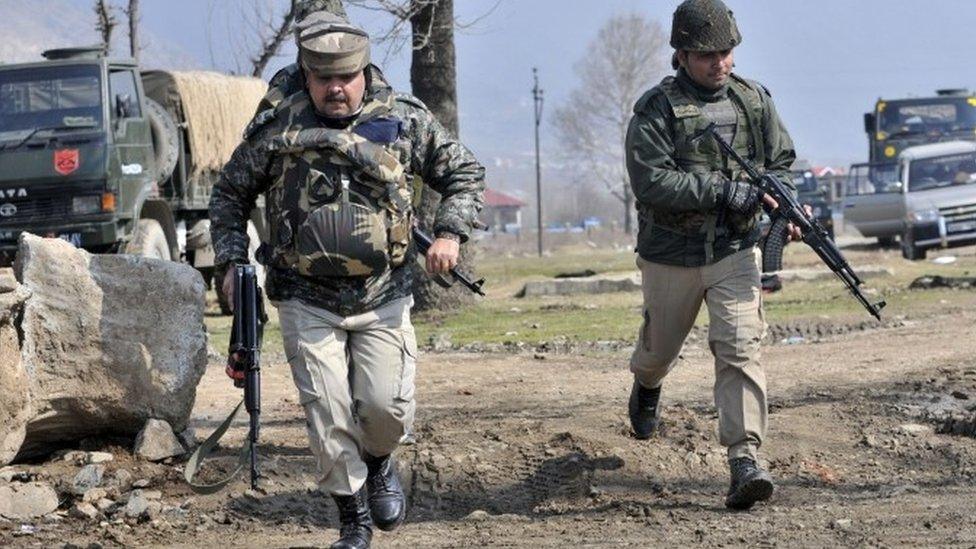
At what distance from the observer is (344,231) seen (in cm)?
604

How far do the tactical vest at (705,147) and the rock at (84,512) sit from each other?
2538mm

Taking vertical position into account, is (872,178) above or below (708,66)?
below

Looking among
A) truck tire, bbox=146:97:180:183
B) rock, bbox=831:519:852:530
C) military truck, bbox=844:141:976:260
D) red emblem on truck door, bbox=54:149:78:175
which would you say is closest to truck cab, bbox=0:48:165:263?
red emblem on truck door, bbox=54:149:78:175

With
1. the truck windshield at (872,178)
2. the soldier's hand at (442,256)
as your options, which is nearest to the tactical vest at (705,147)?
the soldier's hand at (442,256)

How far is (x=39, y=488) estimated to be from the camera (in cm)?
744

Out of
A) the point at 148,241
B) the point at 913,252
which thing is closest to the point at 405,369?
the point at 148,241

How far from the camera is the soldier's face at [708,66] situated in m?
7.16

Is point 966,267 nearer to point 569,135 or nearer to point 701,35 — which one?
point 701,35

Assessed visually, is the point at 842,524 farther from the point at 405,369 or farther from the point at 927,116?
the point at 927,116

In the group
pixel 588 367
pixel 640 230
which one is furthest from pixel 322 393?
pixel 588 367

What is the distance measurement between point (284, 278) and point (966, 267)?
19245mm

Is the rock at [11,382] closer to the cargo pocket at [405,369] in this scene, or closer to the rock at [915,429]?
the cargo pocket at [405,369]

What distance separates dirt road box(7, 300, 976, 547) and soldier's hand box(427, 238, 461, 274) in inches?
42.4

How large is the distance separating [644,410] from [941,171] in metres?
21.6
